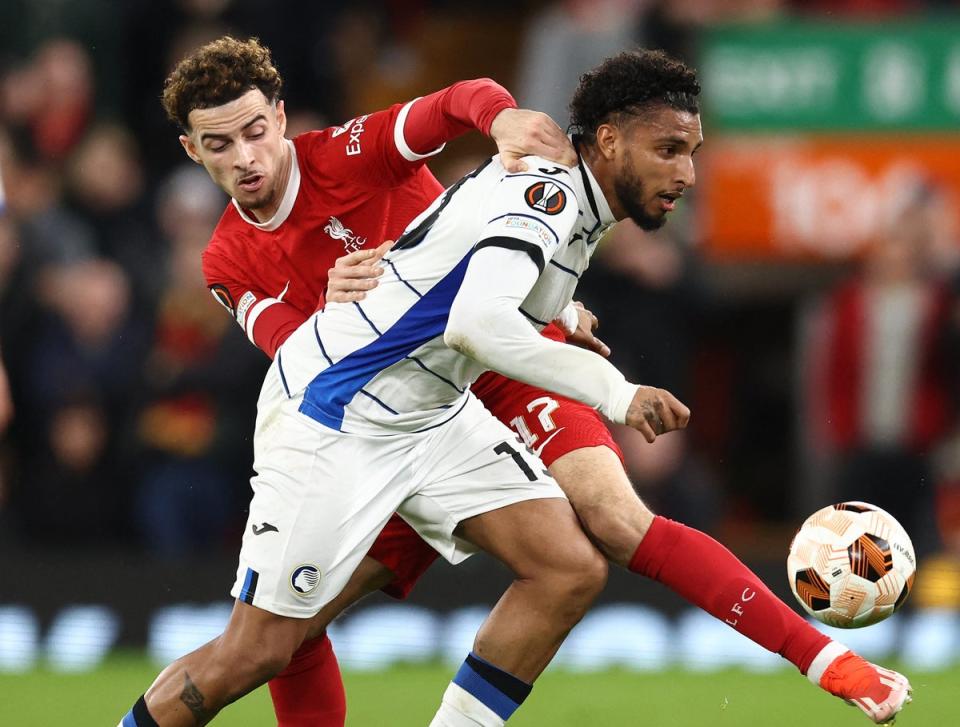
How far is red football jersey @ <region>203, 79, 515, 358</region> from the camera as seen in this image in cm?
563

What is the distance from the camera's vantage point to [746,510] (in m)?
10.8

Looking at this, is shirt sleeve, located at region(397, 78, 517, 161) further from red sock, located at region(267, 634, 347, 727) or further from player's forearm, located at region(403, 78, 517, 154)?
red sock, located at region(267, 634, 347, 727)

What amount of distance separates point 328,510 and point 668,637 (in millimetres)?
3742

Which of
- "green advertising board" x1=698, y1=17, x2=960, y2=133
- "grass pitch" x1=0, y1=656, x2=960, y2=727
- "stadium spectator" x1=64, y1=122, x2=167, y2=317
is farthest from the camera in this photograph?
"stadium spectator" x1=64, y1=122, x2=167, y2=317

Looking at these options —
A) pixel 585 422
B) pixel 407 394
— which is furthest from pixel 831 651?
pixel 407 394

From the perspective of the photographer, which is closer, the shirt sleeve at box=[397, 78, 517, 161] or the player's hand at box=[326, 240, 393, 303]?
the player's hand at box=[326, 240, 393, 303]

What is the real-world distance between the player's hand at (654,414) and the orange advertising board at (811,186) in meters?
5.19

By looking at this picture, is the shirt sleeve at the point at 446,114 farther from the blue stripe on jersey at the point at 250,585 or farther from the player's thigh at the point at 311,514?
the blue stripe on jersey at the point at 250,585

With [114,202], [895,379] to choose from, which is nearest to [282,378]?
[895,379]

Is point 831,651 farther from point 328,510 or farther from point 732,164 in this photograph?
point 732,164

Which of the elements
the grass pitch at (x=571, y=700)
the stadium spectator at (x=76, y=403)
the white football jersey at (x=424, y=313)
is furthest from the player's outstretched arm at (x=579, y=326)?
the stadium spectator at (x=76, y=403)

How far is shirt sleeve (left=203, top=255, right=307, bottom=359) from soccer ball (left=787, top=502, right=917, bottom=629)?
1703 millimetres

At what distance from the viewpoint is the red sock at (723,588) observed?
529cm

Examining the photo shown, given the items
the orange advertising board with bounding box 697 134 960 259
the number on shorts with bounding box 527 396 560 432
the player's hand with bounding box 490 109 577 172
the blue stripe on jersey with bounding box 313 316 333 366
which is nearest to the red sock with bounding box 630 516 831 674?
the number on shorts with bounding box 527 396 560 432
